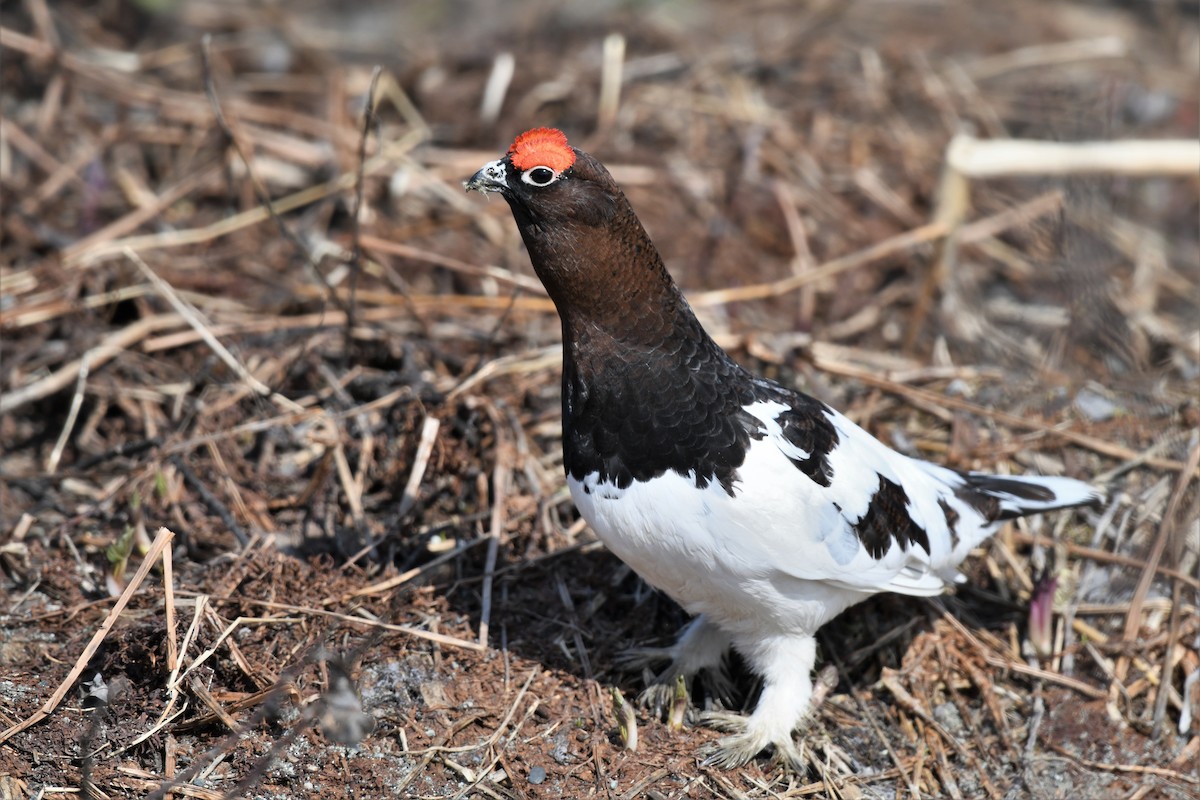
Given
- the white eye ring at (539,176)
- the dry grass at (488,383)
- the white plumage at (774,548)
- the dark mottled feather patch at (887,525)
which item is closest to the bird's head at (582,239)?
the white eye ring at (539,176)

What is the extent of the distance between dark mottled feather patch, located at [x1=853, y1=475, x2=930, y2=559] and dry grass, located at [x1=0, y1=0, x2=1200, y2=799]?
61cm

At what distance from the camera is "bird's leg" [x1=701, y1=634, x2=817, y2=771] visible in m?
3.77

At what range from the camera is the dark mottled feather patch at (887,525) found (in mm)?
3684

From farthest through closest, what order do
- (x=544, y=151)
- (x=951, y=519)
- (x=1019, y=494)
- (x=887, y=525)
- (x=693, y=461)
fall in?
(x=1019, y=494) < (x=951, y=519) < (x=887, y=525) < (x=693, y=461) < (x=544, y=151)

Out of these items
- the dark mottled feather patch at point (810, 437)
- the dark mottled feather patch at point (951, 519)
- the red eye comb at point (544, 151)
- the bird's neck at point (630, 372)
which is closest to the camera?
the red eye comb at point (544, 151)

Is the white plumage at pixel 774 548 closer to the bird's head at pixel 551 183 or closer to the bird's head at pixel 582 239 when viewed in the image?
the bird's head at pixel 582 239

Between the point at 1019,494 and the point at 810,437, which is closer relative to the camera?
the point at 810,437

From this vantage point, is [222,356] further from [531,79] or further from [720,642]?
[531,79]

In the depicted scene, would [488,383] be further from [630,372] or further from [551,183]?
[551,183]

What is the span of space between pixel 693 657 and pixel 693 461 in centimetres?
97

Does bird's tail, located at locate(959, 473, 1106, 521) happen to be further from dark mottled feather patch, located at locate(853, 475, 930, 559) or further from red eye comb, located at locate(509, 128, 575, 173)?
red eye comb, located at locate(509, 128, 575, 173)

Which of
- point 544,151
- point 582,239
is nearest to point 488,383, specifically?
point 582,239

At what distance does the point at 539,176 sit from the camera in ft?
10.9

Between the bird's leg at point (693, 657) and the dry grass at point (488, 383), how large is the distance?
0.35 ft
